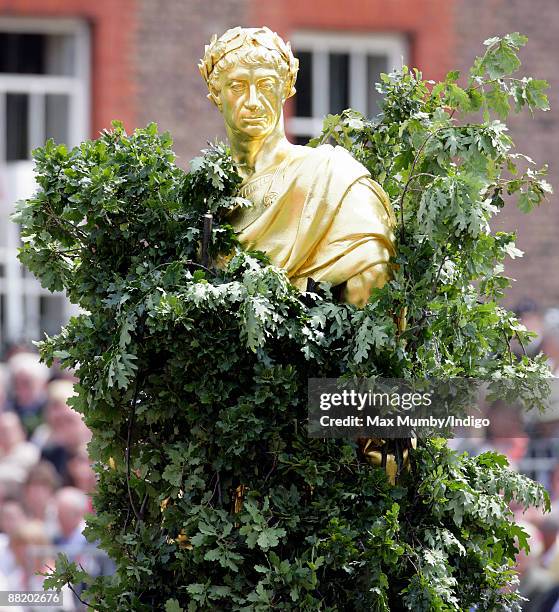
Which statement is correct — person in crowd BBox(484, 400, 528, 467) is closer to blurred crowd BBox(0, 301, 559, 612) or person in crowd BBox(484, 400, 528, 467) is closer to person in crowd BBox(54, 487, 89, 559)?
blurred crowd BBox(0, 301, 559, 612)

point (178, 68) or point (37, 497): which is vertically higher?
point (178, 68)

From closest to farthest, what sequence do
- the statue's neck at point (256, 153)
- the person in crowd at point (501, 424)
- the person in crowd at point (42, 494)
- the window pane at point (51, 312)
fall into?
the person in crowd at point (501, 424), the statue's neck at point (256, 153), the person in crowd at point (42, 494), the window pane at point (51, 312)

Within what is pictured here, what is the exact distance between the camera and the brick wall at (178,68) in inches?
512

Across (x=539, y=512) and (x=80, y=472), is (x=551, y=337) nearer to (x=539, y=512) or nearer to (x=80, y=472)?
(x=539, y=512)

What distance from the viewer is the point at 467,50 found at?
13.7 m

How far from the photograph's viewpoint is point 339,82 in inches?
544

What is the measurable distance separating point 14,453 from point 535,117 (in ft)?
16.9

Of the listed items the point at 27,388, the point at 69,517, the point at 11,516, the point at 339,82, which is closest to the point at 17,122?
the point at 339,82

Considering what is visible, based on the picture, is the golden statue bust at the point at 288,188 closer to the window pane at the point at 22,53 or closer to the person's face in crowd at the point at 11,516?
the person's face in crowd at the point at 11,516

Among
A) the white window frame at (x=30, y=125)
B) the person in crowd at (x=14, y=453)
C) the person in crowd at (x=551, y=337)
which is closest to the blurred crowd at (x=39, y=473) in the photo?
the person in crowd at (x=14, y=453)

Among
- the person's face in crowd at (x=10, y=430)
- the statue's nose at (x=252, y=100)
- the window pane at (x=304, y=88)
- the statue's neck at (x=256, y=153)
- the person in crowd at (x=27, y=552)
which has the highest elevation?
the window pane at (x=304, y=88)

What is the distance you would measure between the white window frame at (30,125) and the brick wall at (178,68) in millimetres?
419

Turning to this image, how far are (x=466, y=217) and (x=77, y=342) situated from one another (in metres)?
1.42

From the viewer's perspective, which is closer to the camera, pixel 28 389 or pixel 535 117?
pixel 28 389
